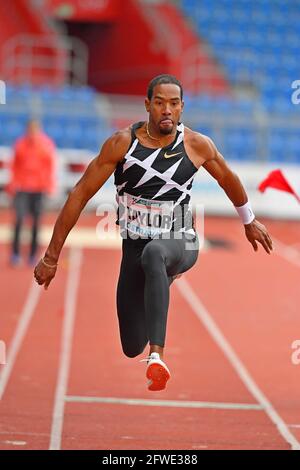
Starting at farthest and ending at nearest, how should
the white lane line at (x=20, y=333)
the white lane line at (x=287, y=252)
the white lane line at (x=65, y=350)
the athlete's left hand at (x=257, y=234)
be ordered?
1. the white lane line at (x=287, y=252)
2. the white lane line at (x=20, y=333)
3. the white lane line at (x=65, y=350)
4. the athlete's left hand at (x=257, y=234)

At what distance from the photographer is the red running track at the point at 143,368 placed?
7.17m

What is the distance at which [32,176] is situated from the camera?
14836 millimetres

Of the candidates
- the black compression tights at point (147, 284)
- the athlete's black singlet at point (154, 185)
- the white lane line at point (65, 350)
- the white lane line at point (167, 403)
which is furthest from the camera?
the white lane line at point (167, 403)

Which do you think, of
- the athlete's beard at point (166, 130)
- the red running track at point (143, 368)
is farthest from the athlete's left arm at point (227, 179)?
the red running track at point (143, 368)

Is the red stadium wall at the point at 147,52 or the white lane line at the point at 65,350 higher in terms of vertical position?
the red stadium wall at the point at 147,52

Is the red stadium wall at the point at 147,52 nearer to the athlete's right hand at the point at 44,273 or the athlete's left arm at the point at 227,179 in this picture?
the athlete's left arm at the point at 227,179

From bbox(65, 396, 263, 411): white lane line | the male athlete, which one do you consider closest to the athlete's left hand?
the male athlete

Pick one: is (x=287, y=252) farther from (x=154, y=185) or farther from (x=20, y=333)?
(x=154, y=185)

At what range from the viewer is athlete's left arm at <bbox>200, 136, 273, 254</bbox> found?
616cm

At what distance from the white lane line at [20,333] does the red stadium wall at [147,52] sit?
13.6 meters

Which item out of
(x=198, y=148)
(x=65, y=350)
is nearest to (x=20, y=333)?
(x=65, y=350)

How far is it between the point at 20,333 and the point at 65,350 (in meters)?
0.80

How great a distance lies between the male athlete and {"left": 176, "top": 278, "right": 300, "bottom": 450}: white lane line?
163 centimetres

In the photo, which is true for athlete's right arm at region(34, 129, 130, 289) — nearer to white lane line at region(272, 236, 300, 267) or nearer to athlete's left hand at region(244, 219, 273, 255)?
athlete's left hand at region(244, 219, 273, 255)
